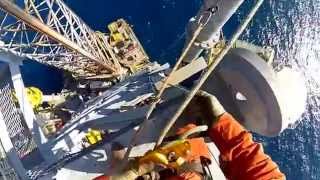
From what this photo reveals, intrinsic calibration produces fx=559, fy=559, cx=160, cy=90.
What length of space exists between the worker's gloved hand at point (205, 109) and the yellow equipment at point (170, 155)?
121 cm

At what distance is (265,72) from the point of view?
50.8ft

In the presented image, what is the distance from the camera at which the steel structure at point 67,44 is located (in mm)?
24812

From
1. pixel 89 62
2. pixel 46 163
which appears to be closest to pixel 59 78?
pixel 89 62

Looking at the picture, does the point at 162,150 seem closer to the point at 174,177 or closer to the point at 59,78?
the point at 174,177

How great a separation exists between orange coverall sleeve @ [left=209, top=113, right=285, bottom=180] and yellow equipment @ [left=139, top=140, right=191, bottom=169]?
856 millimetres

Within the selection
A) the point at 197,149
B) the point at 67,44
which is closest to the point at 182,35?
the point at 67,44

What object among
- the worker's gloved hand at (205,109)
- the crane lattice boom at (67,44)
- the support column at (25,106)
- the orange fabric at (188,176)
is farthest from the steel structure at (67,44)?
the orange fabric at (188,176)

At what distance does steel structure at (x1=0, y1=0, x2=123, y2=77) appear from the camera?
24812 mm

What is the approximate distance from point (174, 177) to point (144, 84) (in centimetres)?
737

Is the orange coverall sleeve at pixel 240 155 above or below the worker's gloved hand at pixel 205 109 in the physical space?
below

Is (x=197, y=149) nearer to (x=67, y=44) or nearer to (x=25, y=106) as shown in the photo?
(x=25, y=106)

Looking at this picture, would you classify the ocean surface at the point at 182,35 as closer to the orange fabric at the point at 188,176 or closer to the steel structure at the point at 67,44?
the steel structure at the point at 67,44

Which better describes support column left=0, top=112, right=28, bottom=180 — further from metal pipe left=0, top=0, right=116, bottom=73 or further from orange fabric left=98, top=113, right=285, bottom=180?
orange fabric left=98, top=113, right=285, bottom=180

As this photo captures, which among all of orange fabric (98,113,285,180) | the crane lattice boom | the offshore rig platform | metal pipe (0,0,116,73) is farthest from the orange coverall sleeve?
the crane lattice boom
